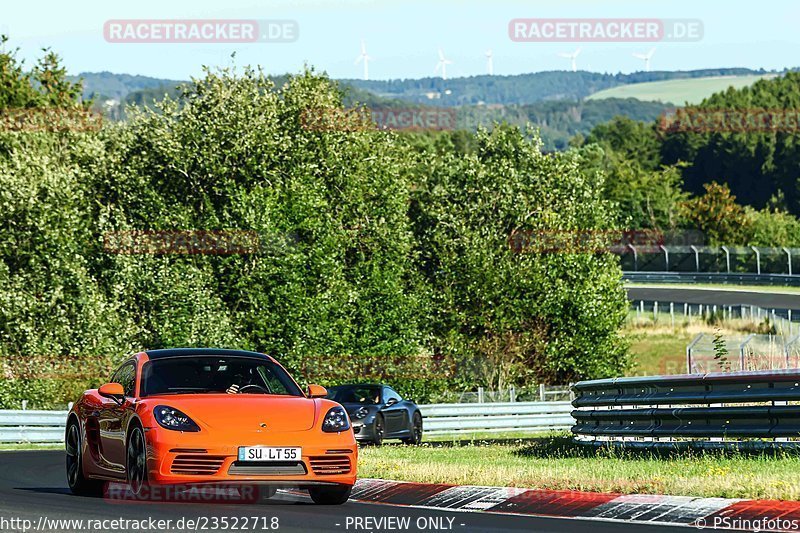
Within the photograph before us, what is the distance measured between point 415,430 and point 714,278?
57817mm

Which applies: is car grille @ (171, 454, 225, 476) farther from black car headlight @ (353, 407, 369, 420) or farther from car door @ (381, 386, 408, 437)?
car door @ (381, 386, 408, 437)

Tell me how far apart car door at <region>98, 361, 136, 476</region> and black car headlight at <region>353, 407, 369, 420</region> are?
13145 mm

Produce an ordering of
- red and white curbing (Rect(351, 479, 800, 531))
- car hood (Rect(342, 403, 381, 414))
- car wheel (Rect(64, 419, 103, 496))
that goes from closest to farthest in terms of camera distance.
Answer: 1. red and white curbing (Rect(351, 479, 800, 531))
2. car wheel (Rect(64, 419, 103, 496))
3. car hood (Rect(342, 403, 381, 414))

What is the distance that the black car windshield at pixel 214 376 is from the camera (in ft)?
40.5

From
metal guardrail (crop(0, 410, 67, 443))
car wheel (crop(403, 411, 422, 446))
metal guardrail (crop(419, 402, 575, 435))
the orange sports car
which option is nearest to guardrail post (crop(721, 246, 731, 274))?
metal guardrail (crop(419, 402, 575, 435))

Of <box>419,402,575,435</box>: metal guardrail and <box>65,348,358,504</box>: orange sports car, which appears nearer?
<box>65,348,358,504</box>: orange sports car

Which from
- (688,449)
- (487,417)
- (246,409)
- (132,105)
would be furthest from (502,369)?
(246,409)

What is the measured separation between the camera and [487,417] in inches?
1438

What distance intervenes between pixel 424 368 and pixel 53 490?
3415 centimetres

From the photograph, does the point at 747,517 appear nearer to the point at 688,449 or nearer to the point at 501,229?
the point at 688,449

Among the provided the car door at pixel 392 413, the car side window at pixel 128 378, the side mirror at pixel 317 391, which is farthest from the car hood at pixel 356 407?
the side mirror at pixel 317 391

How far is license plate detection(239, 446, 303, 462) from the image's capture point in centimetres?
1114

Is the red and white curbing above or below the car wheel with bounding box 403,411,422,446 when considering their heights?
above

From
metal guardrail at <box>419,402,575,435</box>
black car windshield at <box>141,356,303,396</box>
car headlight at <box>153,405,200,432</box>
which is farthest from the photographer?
metal guardrail at <box>419,402,575,435</box>
